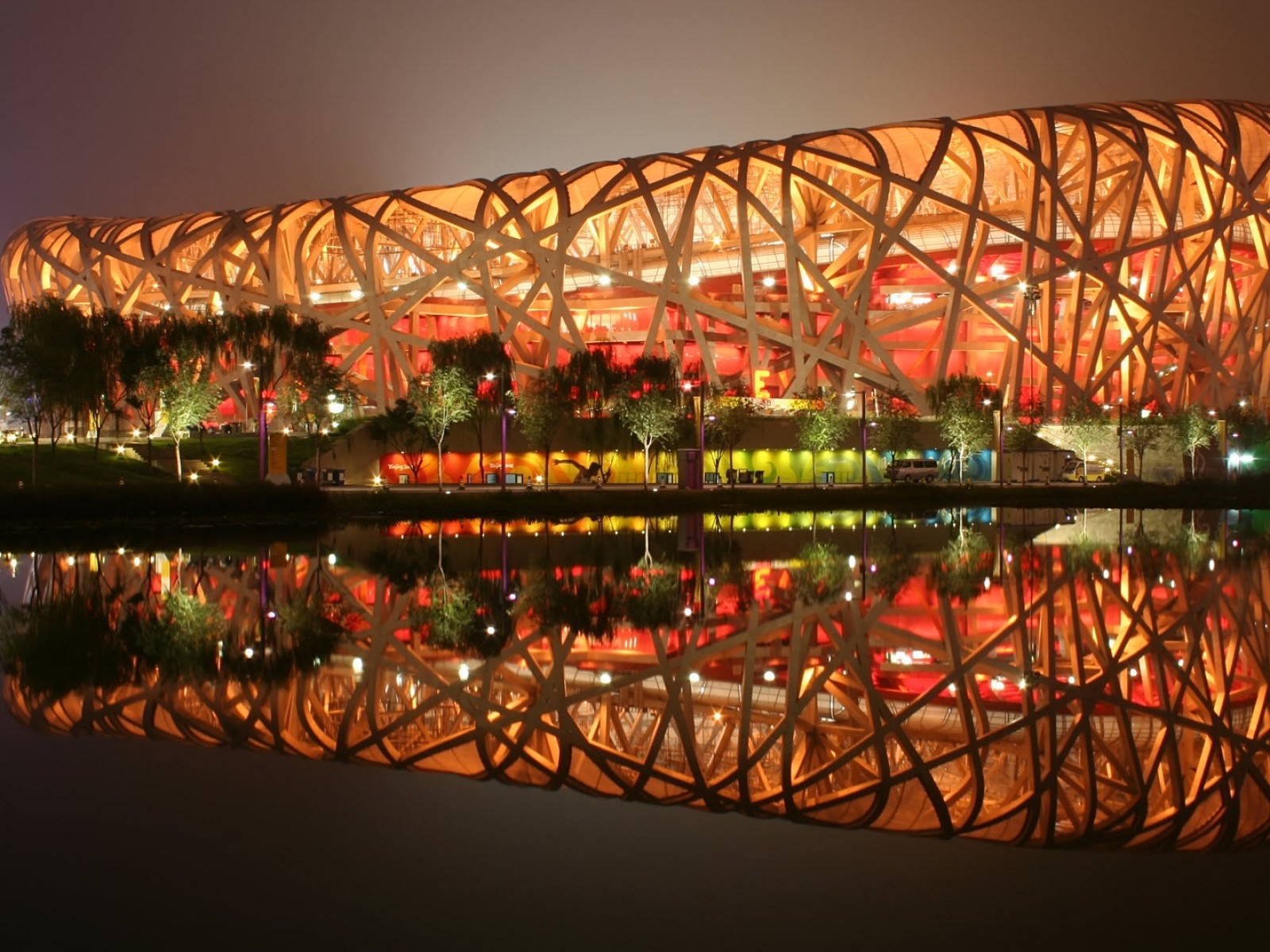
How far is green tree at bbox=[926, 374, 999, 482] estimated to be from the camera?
51.7 metres

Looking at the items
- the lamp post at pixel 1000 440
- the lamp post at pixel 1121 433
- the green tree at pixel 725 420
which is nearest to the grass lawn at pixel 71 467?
the green tree at pixel 725 420

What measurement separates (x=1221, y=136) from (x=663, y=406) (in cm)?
3018

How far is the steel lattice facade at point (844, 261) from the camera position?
56.9m

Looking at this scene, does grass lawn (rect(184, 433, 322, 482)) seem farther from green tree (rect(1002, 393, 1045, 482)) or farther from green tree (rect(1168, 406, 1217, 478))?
green tree (rect(1168, 406, 1217, 478))

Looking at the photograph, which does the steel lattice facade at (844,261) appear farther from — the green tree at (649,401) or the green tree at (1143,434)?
the green tree at (649,401)

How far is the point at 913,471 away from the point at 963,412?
3.17 meters

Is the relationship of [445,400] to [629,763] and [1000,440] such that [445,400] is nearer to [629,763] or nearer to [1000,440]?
[1000,440]

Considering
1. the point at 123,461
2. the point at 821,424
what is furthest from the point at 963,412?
the point at 123,461

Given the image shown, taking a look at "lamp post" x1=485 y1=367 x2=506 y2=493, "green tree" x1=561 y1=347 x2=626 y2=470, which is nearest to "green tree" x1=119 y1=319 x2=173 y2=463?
"lamp post" x1=485 y1=367 x2=506 y2=493

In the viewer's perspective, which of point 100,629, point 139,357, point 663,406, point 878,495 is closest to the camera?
point 100,629

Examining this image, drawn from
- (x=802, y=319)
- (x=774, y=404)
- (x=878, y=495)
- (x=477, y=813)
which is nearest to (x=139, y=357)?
(x=878, y=495)

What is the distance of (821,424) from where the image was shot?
5222cm

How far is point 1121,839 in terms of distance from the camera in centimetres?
577

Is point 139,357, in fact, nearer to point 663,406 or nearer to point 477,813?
point 663,406
